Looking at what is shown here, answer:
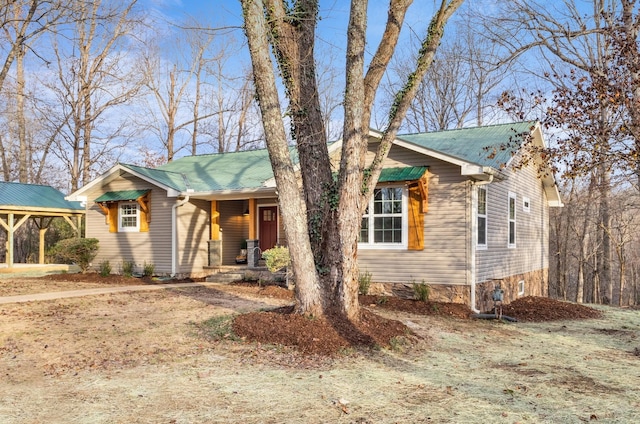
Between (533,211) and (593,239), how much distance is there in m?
14.2

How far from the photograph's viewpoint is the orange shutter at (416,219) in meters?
11.2

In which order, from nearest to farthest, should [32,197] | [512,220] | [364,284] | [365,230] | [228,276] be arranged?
[364,284] < [365,230] < [512,220] < [228,276] < [32,197]

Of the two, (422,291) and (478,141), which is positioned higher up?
(478,141)

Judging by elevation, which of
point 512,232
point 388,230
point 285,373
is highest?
point 388,230

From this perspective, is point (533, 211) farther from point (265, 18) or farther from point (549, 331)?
point (265, 18)

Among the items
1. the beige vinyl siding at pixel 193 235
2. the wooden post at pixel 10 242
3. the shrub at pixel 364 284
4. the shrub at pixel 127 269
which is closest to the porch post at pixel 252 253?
the beige vinyl siding at pixel 193 235

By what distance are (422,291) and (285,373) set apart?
5.98m

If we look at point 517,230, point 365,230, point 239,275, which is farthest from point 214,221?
point 517,230

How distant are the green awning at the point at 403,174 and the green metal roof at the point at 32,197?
41.2 feet

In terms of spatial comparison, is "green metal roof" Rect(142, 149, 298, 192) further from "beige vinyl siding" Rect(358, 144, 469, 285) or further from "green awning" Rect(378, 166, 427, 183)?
"beige vinyl siding" Rect(358, 144, 469, 285)

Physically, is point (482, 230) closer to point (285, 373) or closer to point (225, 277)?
point (225, 277)

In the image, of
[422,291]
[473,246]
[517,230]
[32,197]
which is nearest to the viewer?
[473,246]

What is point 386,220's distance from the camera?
38.5 feet

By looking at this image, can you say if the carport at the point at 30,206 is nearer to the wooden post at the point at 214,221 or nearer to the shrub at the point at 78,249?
the shrub at the point at 78,249
